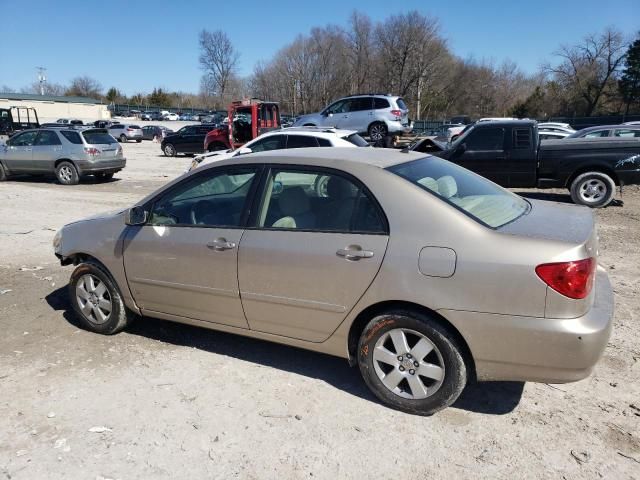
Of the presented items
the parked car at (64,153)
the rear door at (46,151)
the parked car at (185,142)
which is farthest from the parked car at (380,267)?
the parked car at (185,142)

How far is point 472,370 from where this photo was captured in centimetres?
296

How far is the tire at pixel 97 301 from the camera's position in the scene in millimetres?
4203

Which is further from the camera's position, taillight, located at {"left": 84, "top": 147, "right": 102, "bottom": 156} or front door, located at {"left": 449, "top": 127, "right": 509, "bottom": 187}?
taillight, located at {"left": 84, "top": 147, "right": 102, "bottom": 156}

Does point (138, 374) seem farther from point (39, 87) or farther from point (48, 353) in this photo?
point (39, 87)

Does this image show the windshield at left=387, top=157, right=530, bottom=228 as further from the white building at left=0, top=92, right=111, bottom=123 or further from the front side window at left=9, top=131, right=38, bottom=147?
the white building at left=0, top=92, right=111, bottom=123

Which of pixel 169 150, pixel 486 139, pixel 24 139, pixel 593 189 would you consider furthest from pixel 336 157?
pixel 169 150

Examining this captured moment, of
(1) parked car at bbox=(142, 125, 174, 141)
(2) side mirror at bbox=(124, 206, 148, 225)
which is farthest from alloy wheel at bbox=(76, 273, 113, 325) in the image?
(1) parked car at bbox=(142, 125, 174, 141)

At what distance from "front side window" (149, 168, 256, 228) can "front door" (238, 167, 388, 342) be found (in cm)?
22

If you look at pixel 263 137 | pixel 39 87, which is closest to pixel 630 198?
pixel 263 137

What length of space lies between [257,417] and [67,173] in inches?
533

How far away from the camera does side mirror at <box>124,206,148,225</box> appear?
3.91 m

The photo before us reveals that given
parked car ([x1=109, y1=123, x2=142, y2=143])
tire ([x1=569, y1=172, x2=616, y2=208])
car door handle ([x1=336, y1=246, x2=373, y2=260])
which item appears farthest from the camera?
parked car ([x1=109, y1=123, x2=142, y2=143])

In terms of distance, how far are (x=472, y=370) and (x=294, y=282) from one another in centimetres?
123

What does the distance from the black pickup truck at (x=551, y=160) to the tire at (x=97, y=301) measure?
22.4 feet
